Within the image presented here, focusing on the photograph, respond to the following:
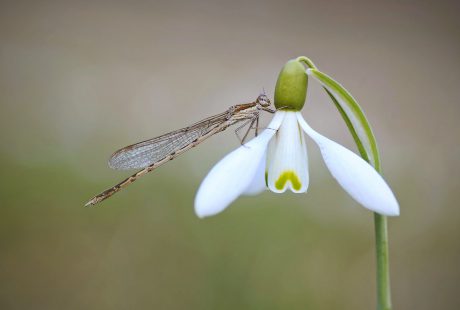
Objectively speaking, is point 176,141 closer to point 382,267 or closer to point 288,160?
point 288,160

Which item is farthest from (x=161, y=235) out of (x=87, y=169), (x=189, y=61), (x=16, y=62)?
(x=189, y=61)

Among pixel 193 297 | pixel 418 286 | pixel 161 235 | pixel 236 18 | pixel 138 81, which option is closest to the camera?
pixel 193 297

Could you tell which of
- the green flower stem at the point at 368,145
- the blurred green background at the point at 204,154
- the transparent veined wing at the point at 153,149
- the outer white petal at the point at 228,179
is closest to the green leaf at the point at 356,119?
the green flower stem at the point at 368,145

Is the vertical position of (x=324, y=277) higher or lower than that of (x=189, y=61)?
lower

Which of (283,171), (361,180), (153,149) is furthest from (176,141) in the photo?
(361,180)

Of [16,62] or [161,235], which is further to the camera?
[16,62]

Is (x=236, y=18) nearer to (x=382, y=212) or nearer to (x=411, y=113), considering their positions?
(x=411, y=113)

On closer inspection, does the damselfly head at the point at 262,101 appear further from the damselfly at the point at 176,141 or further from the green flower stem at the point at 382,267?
the green flower stem at the point at 382,267
